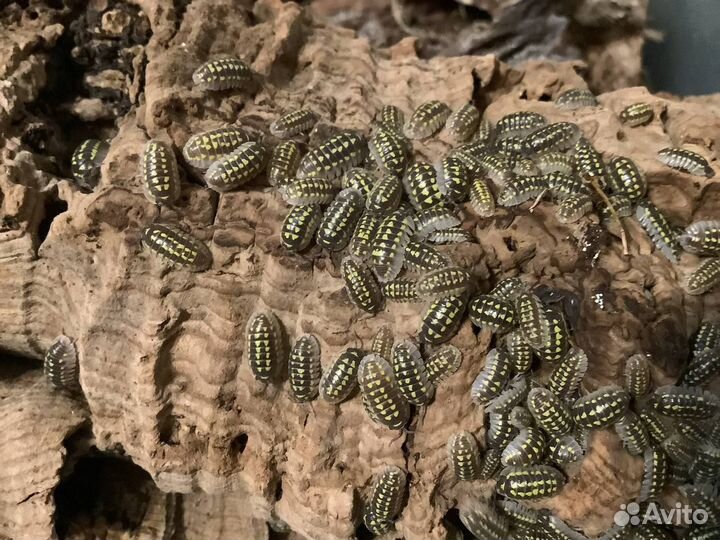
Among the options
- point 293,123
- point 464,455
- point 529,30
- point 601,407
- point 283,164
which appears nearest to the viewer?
point 601,407

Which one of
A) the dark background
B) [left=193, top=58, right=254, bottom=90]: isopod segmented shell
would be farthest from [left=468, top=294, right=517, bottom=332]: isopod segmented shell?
the dark background

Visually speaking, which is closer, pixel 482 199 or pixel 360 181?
pixel 482 199

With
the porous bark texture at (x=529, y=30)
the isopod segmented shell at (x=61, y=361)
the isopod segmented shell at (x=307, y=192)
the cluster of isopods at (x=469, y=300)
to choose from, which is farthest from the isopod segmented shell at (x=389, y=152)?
the isopod segmented shell at (x=61, y=361)

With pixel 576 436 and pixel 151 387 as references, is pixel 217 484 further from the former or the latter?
pixel 576 436

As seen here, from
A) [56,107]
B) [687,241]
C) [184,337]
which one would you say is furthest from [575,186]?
[56,107]

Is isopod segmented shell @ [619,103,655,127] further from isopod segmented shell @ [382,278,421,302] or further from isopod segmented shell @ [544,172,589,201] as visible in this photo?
isopod segmented shell @ [382,278,421,302]

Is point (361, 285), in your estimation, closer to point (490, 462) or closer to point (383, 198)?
point (383, 198)

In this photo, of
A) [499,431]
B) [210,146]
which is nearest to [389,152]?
[210,146]
